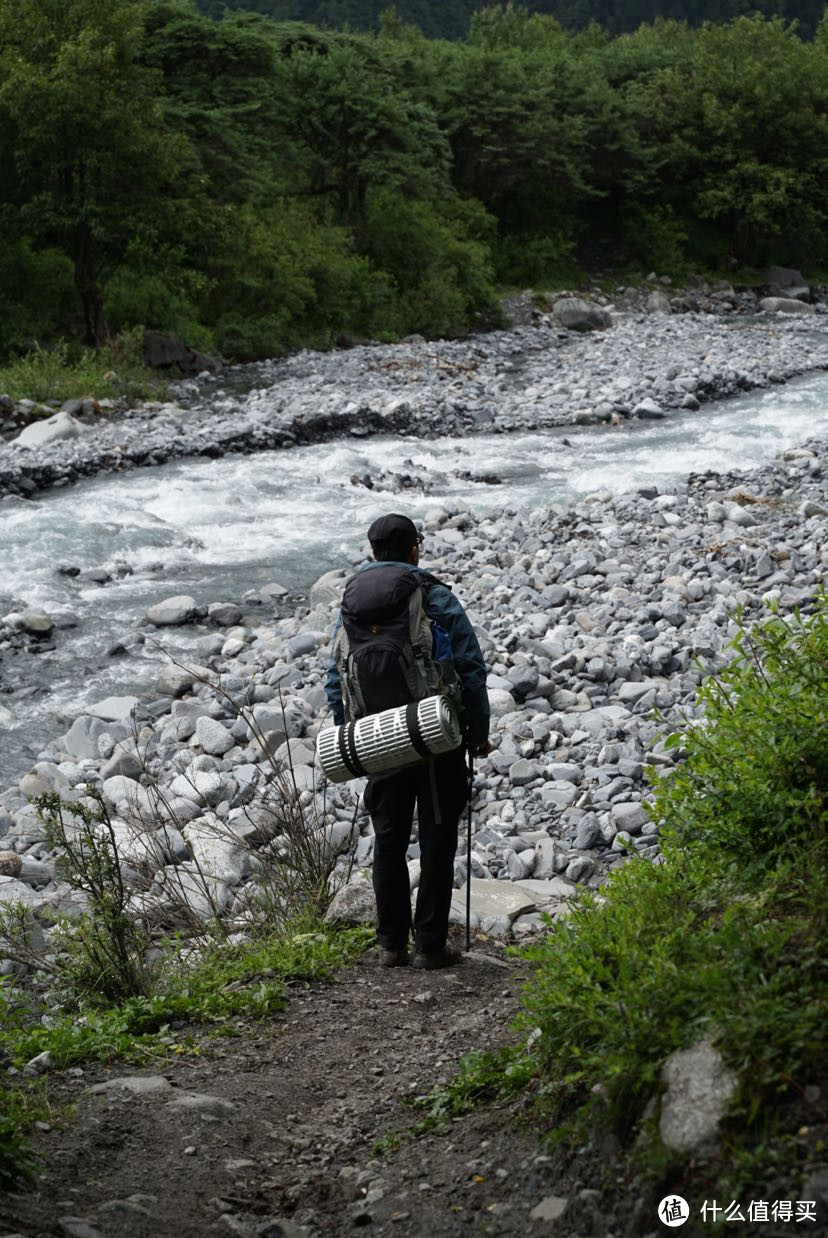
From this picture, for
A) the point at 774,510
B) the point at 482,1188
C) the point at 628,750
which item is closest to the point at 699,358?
the point at 774,510

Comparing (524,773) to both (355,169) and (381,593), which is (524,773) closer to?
(381,593)

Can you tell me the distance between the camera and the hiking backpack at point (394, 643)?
3.86 meters

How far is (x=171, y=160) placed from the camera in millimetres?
19891

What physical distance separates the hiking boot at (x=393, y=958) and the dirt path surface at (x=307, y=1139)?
119 mm

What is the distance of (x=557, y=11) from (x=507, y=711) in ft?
334

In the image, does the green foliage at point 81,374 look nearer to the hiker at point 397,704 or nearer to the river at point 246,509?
the river at point 246,509

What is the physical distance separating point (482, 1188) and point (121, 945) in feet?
5.78

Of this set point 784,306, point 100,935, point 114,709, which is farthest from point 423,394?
point 784,306

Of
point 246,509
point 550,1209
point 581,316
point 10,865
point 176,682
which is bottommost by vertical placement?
point 10,865

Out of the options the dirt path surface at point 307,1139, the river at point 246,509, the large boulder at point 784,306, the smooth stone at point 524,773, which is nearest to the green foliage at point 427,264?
the large boulder at point 784,306

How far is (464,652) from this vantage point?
3.97 meters

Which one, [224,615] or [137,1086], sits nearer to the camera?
[137,1086]

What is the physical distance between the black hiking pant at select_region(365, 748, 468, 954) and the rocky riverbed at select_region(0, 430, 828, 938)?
431mm

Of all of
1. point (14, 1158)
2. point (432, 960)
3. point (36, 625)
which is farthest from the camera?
point (36, 625)
